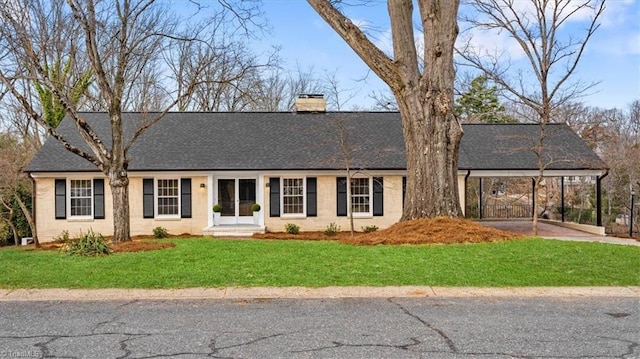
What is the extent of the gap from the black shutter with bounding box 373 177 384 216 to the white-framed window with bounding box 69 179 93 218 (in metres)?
10.3

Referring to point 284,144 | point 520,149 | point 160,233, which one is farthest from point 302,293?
point 520,149

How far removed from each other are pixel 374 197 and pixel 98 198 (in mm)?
10030

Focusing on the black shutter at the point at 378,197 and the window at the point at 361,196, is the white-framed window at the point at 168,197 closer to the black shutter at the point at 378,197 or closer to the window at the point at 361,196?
the window at the point at 361,196

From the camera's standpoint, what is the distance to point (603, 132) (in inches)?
1314

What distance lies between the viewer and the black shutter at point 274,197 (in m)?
19.3

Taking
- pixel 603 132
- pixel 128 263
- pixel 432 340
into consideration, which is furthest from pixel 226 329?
pixel 603 132

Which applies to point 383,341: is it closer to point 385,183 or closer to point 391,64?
point 391,64

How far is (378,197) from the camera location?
19484 millimetres

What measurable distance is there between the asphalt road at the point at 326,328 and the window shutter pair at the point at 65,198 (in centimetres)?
1229

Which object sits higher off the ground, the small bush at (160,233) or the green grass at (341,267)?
the green grass at (341,267)

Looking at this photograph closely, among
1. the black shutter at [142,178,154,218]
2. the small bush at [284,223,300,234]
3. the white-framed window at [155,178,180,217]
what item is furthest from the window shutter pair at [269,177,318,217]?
the black shutter at [142,178,154,218]

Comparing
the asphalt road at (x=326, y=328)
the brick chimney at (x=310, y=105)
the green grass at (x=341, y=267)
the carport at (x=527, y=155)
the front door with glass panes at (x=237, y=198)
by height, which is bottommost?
the asphalt road at (x=326, y=328)

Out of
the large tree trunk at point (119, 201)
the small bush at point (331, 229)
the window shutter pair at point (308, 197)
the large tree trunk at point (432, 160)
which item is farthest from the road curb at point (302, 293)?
the window shutter pair at point (308, 197)

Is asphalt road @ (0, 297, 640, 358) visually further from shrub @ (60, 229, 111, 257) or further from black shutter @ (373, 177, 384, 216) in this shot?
black shutter @ (373, 177, 384, 216)
